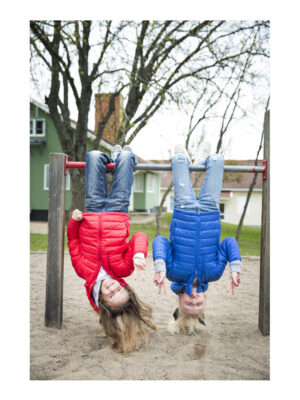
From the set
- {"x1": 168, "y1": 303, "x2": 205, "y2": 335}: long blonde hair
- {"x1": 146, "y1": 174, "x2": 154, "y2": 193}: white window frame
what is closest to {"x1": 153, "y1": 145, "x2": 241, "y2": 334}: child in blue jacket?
{"x1": 168, "y1": 303, "x2": 205, "y2": 335}: long blonde hair

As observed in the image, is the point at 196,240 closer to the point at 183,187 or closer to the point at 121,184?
the point at 183,187

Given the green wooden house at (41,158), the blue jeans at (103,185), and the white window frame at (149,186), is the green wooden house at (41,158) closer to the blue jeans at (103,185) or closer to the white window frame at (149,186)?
the white window frame at (149,186)

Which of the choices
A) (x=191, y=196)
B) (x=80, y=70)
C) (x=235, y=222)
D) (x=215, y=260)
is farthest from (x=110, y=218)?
(x=235, y=222)

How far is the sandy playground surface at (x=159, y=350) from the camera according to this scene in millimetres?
2570

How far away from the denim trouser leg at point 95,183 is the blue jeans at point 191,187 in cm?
63

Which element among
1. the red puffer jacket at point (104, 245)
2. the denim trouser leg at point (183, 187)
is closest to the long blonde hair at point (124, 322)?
the red puffer jacket at point (104, 245)

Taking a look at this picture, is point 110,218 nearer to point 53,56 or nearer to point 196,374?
point 196,374

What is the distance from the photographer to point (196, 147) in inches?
309

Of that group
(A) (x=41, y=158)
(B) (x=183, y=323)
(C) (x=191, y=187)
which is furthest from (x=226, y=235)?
(C) (x=191, y=187)

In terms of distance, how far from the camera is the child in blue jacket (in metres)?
2.72

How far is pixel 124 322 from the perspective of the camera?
9.35 feet

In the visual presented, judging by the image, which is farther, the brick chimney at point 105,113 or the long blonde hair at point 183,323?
the brick chimney at point 105,113

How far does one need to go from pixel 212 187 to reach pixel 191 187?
7.2 inches

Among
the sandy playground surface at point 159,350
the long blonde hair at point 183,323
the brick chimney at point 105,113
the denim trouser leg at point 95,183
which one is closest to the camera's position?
the sandy playground surface at point 159,350
